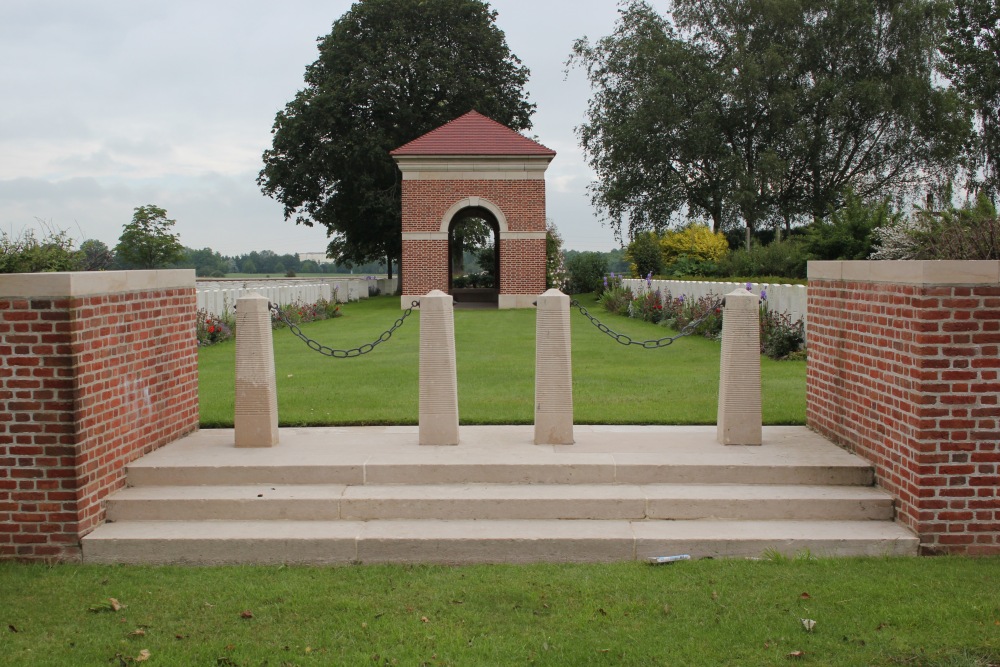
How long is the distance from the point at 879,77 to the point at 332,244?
94.6 ft

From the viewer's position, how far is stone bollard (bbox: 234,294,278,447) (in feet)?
22.4

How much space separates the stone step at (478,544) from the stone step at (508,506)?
210mm

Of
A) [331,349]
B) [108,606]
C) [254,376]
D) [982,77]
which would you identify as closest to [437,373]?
[254,376]

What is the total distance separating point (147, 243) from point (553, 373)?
3253cm

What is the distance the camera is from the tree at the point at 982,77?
37406 millimetres

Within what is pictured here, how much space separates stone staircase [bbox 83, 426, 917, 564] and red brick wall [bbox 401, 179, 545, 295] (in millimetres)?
21336

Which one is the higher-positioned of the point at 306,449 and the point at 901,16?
the point at 901,16

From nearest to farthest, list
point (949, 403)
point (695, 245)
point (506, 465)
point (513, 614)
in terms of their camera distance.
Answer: point (513, 614)
point (949, 403)
point (506, 465)
point (695, 245)

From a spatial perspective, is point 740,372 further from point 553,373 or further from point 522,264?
point 522,264

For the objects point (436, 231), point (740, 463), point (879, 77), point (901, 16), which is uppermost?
point (901, 16)

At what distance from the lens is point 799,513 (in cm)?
580

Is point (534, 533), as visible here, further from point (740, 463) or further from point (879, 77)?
point (879, 77)

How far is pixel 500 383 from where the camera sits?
35.2 ft

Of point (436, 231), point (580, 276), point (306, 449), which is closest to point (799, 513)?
point (306, 449)
